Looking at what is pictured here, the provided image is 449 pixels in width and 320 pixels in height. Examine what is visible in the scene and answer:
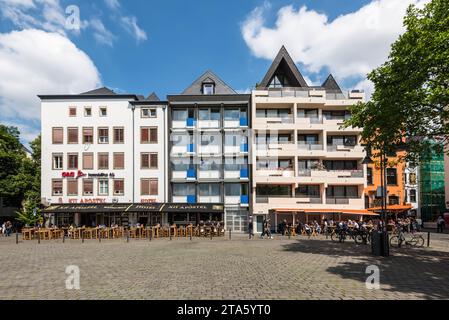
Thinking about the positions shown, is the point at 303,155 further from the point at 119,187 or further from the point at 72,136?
the point at 72,136

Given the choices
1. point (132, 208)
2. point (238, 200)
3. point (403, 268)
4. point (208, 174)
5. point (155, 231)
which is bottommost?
point (155, 231)

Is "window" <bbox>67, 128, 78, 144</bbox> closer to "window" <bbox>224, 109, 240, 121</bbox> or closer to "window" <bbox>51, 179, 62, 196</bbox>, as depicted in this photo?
"window" <bbox>51, 179, 62, 196</bbox>

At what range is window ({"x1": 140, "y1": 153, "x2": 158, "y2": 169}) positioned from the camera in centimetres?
3036

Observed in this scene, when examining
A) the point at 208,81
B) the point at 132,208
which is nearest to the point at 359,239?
the point at 132,208

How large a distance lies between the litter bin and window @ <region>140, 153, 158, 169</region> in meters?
22.2

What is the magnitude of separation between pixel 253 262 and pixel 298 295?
16.4 ft

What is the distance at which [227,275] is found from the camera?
1009 cm

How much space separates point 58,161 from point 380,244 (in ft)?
101

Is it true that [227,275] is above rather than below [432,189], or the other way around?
below

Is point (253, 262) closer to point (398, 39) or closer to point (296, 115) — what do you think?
point (398, 39)

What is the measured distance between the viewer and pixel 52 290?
8.54m

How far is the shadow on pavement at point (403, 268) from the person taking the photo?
8320mm

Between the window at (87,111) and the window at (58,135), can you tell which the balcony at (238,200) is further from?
the window at (58,135)

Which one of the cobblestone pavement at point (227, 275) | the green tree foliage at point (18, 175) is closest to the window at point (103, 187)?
the green tree foliage at point (18, 175)
